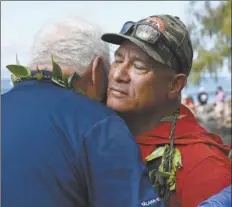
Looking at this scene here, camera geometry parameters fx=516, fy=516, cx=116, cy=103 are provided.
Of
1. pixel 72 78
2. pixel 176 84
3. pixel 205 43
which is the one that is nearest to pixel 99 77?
pixel 72 78

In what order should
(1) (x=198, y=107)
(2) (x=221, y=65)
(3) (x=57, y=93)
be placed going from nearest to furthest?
1. (3) (x=57, y=93)
2. (1) (x=198, y=107)
3. (2) (x=221, y=65)

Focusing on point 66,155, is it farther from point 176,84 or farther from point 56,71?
point 176,84

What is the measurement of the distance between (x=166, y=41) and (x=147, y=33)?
0.09 m

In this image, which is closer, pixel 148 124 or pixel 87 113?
pixel 87 113

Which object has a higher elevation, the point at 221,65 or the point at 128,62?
the point at 128,62

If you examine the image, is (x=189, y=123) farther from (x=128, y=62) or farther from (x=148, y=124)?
(x=128, y=62)

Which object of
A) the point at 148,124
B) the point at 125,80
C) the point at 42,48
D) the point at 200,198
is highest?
the point at 42,48

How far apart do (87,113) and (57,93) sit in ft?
0.45

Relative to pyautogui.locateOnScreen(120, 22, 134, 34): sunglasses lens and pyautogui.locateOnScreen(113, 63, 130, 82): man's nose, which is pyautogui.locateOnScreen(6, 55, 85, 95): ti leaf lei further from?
pyautogui.locateOnScreen(120, 22, 134, 34): sunglasses lens

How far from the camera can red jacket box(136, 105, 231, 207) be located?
2.10 metres

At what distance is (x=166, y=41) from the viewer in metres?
2.25

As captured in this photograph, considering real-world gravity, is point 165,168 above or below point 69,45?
below

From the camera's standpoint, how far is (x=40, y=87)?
72.4 inches

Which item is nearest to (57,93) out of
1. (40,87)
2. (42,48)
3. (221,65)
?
(40,87)
